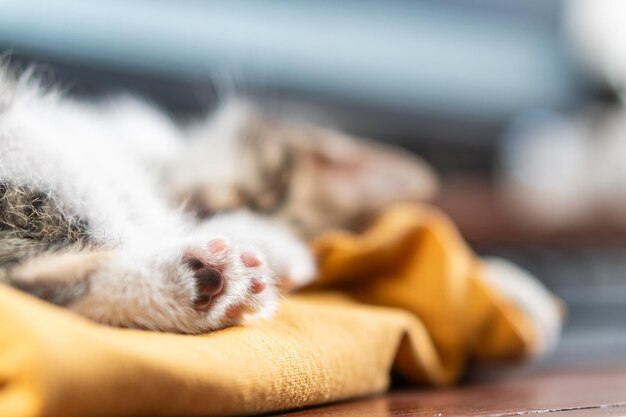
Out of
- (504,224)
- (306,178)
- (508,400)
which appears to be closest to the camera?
(508,400)

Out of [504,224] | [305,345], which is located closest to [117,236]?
[305,345]

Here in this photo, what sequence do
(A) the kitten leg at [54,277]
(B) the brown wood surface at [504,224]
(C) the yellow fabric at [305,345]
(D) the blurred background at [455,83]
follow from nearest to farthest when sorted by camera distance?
(C) the yellow fabric at [305,345] < (A) the kitten leg at [54,277] < (D) the blurred background at [455,83] < (B) the brown wood surface at [504,224]

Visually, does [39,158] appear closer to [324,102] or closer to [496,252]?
[496,252]

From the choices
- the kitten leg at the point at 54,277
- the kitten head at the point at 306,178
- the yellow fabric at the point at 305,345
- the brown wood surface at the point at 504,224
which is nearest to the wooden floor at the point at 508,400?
the yellow fabric at the point at 305,345

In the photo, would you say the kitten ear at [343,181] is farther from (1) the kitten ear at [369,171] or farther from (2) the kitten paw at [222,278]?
(2) the kitten paw at [222,278]

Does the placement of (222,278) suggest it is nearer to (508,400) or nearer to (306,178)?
(508,400)

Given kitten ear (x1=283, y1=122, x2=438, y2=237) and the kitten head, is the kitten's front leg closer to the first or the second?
the kitten head
